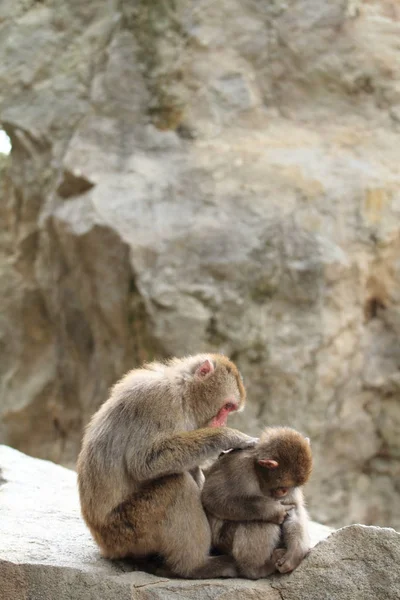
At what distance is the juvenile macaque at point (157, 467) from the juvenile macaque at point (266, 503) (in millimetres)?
95

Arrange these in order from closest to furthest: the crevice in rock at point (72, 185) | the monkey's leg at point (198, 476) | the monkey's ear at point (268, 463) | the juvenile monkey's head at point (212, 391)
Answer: the monkey's ear at point (268, 463), the juvenile monkey's head at point (212, 391), the monkey's leg at point (198, 476), the crevice in rock at point (72, 185)

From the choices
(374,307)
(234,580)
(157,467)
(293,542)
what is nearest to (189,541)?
(234,580)

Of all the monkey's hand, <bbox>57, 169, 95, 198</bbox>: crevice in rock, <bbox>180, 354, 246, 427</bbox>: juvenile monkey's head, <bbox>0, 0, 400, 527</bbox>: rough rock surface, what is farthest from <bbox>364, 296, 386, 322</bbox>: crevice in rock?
the monkey's hand

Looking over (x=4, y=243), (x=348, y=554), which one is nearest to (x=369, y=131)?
(x=4, y=243)

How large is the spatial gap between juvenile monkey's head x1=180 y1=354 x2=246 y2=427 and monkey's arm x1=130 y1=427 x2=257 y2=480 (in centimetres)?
20

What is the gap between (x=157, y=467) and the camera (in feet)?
13.8

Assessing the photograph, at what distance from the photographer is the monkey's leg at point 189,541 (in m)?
4.23

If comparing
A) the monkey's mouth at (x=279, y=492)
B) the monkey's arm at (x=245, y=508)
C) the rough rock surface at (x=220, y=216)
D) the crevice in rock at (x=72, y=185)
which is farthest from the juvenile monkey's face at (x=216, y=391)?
the crevice in rock at (x=72, y=185)

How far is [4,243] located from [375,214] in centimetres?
Result: 469

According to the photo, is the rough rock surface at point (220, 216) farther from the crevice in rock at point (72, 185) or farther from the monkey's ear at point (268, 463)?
the monkey's ear at point (268, 463)

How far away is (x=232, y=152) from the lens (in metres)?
9.35

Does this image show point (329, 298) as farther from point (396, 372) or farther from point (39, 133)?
point (39, 133)

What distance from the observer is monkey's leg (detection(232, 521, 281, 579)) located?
4.21 metres

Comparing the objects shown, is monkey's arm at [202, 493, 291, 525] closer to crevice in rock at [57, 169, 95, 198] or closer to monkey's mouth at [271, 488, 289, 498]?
monkey's mouth at [271, 488, 289, 498]
